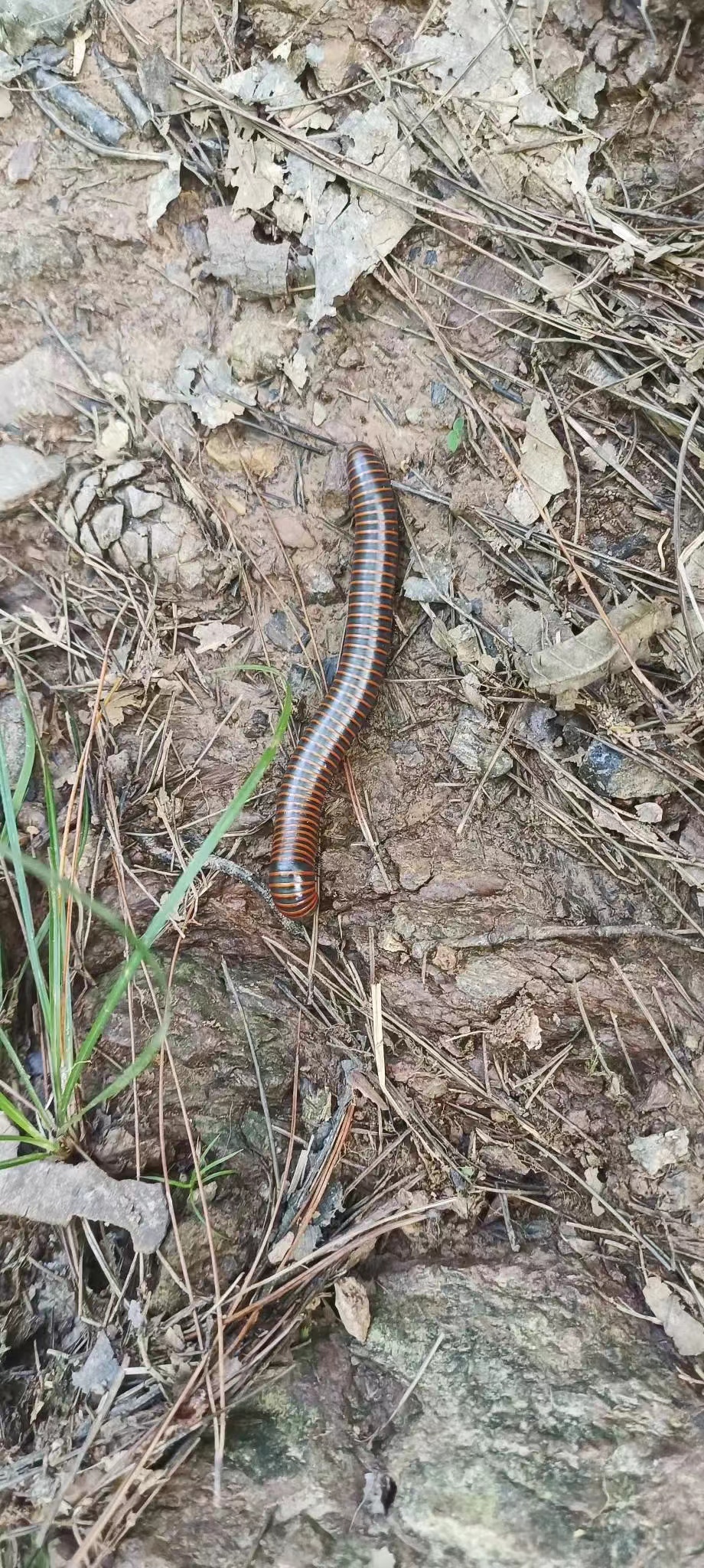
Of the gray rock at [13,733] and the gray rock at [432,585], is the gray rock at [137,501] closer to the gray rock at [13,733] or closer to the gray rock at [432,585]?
the gray rock at [13,733]

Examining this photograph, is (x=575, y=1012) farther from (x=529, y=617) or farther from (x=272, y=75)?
(x=272, y=75)

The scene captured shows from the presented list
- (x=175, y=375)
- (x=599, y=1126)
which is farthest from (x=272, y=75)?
(x=599, y=1126)

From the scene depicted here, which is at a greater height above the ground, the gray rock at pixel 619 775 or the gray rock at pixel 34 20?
the gray rock at pixel 34 20

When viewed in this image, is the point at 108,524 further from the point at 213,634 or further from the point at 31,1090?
the point at 31,1090

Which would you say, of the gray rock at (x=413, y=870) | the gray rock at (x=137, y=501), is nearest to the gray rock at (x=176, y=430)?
the gray rock at (x=137, y=501)

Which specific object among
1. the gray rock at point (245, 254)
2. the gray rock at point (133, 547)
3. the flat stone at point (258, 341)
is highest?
the gray rock at point (245, 254)
